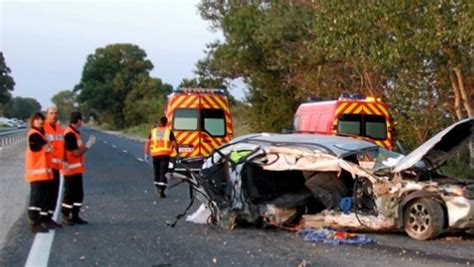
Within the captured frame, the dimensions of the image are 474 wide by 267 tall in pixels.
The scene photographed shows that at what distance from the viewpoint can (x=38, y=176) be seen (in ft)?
33.2

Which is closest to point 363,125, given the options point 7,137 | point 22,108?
point 7,137

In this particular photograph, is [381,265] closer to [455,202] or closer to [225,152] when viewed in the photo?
[455,202]

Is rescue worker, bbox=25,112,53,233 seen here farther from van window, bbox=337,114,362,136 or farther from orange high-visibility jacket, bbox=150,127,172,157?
van window, bbox=337,114,362,136

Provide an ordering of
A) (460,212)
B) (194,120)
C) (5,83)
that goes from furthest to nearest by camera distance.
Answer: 1. (5,83)
2. (194,120)
3. (460,212)

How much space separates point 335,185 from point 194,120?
9.48 meters

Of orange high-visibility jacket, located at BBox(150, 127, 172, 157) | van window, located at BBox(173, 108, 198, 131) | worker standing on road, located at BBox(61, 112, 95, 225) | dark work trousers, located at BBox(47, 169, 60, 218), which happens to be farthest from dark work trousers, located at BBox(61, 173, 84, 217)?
van window, located at BBox(173, 108, 198, 131)

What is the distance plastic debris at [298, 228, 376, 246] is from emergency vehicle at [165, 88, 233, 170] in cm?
977

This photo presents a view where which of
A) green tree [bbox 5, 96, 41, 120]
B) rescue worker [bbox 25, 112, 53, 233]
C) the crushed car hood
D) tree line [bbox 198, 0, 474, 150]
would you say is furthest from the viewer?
green tree [bbox 5, 96, 41, 120]

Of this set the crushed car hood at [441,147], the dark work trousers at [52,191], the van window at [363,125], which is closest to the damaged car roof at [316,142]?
the crushed car hood at [441,147]

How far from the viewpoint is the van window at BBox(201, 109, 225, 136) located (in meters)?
19.8

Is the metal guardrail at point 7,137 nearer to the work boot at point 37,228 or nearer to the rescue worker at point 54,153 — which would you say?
the rescue worker at point 54,153

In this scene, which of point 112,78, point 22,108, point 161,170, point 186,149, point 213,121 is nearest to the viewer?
point 161,170

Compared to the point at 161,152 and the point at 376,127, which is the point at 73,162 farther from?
the point at 376,127

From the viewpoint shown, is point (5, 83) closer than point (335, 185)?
No
